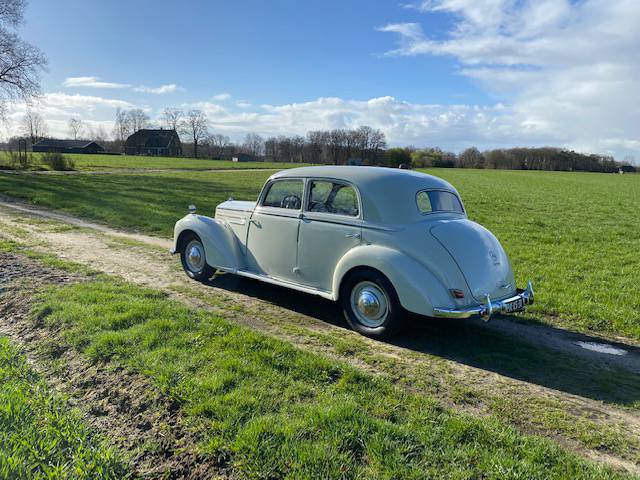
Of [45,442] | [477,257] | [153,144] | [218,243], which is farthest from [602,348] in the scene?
[153,144]

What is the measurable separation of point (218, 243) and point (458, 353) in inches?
149

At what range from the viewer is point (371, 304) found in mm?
5051

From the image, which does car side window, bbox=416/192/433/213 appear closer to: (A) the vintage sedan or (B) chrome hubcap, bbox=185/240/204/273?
(A) the vintage sedan

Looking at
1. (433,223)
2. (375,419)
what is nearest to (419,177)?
(433,223)

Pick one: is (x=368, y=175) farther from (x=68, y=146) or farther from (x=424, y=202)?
(x=68, y=146)

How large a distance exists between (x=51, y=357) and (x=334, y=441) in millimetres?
3142

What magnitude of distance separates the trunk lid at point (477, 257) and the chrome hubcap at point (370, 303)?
2.94 ft

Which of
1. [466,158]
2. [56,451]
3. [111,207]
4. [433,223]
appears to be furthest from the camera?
[466,158]

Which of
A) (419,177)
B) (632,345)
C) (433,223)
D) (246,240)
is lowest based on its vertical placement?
(632,345)

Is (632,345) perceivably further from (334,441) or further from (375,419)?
(334,441)

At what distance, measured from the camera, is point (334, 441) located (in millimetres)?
3064

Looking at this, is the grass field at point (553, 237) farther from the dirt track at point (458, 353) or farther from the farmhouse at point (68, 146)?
the farmhouse at point (68, 146)

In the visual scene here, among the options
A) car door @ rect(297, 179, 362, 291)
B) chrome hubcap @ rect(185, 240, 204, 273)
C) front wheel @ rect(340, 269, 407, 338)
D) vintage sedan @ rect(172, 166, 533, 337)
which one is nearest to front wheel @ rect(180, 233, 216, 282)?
chrome hubcap @ rect(185, 240, 204, 273)

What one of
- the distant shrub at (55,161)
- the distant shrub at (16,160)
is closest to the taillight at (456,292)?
the distant shrub at (16,160)
